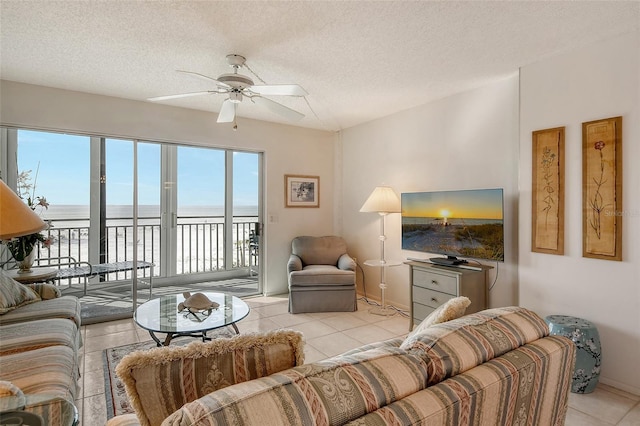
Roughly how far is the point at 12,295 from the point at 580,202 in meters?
4.29

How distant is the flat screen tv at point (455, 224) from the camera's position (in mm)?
3006

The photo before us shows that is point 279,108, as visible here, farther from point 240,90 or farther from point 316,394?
point 316,394

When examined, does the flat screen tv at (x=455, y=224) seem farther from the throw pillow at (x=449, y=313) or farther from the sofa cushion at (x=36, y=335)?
the sofa cushion at (x=36, y=335)

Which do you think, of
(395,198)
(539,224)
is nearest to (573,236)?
(539,224)

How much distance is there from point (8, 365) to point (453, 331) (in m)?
2.14

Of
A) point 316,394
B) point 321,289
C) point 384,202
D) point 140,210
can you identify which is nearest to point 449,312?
point 316,394

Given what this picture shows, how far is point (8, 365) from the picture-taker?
1.72m

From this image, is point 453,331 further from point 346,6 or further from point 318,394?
point 346,6

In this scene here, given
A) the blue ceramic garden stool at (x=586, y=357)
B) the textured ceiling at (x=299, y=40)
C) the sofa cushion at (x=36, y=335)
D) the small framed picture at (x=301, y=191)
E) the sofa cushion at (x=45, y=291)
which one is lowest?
the blue ceramic garden stool at (x=586, y=357)

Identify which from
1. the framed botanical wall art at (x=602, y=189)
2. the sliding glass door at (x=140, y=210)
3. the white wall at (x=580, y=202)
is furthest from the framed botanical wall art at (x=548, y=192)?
the sliding glass door at (x=140, y=210)

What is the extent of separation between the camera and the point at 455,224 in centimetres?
330

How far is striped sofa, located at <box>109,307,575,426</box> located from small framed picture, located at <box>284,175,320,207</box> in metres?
3.75

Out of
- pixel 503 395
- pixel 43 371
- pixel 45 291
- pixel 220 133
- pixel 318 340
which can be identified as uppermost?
pixel 220 133

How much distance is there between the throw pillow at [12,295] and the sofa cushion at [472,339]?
2883 millimetres
